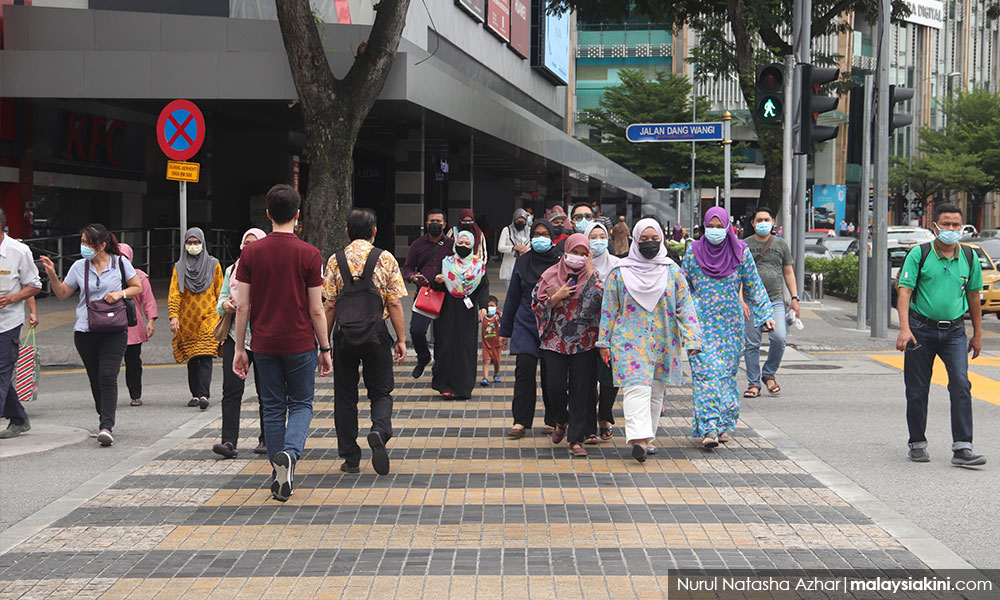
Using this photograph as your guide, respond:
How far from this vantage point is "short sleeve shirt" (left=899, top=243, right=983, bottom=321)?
7.99 metres

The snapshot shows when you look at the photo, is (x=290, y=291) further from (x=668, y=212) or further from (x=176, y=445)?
(x=668, y=212)

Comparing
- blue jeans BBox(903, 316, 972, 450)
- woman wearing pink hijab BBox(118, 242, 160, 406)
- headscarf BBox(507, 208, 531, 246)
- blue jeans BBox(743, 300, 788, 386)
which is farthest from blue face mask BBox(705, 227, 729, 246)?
woman wearing pink hijab BBox(118, 242, 160, 406)

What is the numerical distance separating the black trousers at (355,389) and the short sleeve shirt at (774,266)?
506 cm

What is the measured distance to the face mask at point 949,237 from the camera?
8.05 metres

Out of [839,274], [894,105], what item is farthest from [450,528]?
[839,274]

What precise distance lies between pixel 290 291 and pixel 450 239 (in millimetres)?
5435

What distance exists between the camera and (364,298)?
7.43 metres

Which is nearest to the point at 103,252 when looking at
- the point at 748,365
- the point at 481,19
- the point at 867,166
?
the point at 748,365

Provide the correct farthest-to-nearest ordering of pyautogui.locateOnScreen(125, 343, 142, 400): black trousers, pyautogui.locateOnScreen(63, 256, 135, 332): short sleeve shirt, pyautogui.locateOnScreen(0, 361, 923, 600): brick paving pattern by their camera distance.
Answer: pyautogui.locateOnScreen(125, 343, 142, 400): black trousers < pyautogui.locateOnScreen(63, 256, 135, 332): short sleeve shirt < pyautogui.locateOnScreen(0, 361, 923, 600): brick paving pattern

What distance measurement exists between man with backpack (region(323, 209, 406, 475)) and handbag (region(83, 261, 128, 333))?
2359mm

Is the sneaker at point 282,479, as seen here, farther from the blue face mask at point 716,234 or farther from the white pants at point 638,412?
the blue face mask at point 716,234

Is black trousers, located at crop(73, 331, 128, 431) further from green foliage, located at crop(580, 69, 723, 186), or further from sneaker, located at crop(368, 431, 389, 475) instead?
green foliage, located at crop(580, 69, 723, 186)

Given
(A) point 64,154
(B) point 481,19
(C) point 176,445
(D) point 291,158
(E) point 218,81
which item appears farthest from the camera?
(B) point 481,19

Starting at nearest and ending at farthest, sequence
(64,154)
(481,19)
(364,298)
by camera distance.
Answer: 1. (364,298)
2. (64,154)
3. (481,19)
